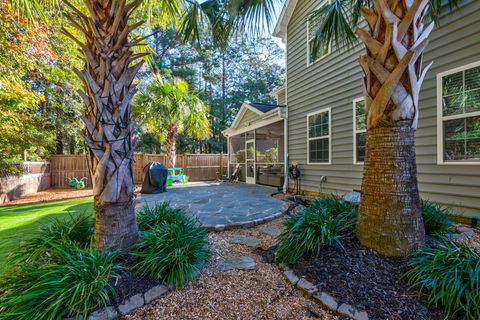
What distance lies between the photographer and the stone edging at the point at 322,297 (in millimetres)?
1731

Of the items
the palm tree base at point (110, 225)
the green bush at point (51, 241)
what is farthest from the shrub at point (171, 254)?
the green bush at point (51, 241)

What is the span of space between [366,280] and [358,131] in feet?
13.9

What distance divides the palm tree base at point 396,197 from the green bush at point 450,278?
178 mm

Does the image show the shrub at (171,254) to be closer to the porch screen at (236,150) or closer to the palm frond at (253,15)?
the palm frond at (253,15)

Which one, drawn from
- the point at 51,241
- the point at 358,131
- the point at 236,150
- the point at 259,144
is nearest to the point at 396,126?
the point at 358,131

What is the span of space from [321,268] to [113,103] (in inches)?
108

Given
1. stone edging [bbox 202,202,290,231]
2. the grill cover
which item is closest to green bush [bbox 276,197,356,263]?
stone edging [bbox 202,202,290,231]

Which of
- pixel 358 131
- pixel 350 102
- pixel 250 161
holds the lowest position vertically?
pixel 250 161

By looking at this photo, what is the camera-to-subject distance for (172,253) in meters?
2.31

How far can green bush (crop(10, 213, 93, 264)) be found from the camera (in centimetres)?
226

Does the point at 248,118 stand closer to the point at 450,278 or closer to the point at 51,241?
the point at 51,241

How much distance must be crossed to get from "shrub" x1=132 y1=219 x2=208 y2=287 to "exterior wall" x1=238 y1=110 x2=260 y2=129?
26.3ft

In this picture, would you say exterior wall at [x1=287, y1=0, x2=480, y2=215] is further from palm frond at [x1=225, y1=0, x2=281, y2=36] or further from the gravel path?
the gravel path

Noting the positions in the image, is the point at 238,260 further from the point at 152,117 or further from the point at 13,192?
the point at 13,192
